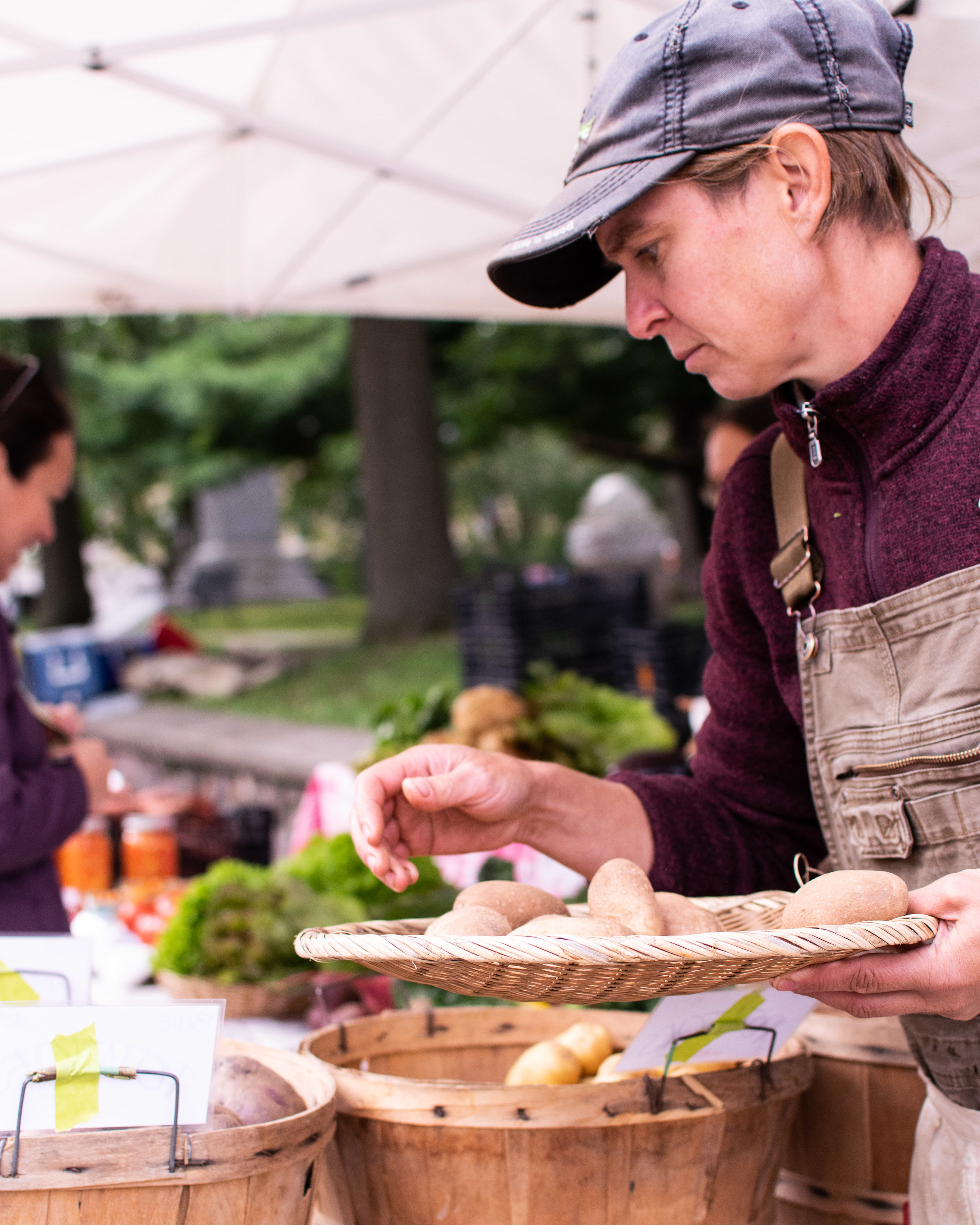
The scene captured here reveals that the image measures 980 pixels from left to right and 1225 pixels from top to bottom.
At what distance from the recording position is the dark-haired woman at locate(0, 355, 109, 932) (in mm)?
2197

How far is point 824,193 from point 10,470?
6.05 feet

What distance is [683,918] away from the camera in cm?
134

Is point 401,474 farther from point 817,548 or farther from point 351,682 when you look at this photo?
point 817,548

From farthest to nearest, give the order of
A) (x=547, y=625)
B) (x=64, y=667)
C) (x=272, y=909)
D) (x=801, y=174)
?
(x=64, y=667) < (x=547, y=625) < (x=272, y=909) < (x=801, y=174)

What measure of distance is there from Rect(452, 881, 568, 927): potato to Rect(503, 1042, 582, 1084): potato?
0.40 meters

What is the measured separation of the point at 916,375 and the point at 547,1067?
1106mm

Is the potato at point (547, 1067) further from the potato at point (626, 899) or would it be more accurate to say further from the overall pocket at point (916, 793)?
the overall pocket at point (916, 793)

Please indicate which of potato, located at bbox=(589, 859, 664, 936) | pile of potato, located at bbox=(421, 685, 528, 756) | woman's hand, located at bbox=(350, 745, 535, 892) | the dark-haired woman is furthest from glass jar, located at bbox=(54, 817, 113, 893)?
potato, located at bbox=(589, 859, 664, 936)

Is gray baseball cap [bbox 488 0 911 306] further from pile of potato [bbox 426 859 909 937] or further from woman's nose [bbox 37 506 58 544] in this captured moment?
woman's nose [bbox 37 506 58 544]

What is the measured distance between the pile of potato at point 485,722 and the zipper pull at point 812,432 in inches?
105

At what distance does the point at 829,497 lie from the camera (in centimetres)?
143

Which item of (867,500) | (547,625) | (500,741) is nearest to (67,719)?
(500,741)

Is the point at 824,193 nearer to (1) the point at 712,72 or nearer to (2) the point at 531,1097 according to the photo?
(1) the point at 712,72

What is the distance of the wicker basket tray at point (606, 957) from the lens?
3.45ft
